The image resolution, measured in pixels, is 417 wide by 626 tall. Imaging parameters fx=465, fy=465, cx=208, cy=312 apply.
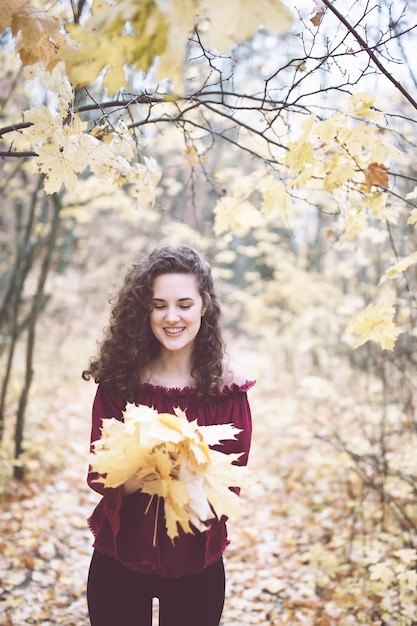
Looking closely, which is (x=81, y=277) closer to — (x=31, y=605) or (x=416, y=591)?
(x=31, y=605)

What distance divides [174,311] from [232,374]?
1.31ft

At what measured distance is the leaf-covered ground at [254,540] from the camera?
9.73 ft

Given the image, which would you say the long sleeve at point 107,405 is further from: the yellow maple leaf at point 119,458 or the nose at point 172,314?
the yellow maple leaf at point 119,458

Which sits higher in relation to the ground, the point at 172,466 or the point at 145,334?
the point at 145,334

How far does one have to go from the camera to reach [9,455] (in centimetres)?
457

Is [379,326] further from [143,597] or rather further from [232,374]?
[143,597]

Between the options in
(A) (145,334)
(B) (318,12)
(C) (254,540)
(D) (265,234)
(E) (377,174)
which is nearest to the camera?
(B) (318,12)

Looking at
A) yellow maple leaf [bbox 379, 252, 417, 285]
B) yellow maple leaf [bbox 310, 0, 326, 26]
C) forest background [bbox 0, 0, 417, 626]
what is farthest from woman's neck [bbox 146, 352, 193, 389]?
yellow maple leaf [bbox 310, 0, 326, 26]

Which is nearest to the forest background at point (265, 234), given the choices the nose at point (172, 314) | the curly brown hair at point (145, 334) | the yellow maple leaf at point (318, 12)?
the yellow maple leaf at point (318, 12)

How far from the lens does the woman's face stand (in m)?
1.95

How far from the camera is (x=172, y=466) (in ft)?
4.43

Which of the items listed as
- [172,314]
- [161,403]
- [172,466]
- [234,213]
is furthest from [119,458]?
[234,213]

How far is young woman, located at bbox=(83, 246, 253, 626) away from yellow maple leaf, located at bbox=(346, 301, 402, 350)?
0.60m

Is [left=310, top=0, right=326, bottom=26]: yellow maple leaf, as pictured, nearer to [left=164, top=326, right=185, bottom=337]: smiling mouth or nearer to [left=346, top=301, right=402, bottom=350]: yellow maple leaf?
[left=346, top=301, right=402, bottom=350]: yellow maple leaf
